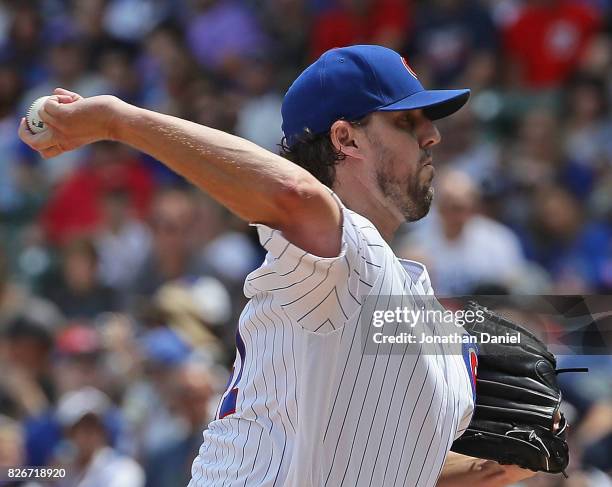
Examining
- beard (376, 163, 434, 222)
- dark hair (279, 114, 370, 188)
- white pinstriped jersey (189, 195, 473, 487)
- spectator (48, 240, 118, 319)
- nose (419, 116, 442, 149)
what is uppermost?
spectator (48, 240, 118, 319)

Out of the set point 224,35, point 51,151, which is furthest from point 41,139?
point 224,35

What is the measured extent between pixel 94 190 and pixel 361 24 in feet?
7.94

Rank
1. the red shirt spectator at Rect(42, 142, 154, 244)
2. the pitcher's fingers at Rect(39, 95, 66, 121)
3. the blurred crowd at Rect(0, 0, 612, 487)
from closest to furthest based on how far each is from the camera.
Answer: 1. the pitcher's fingers at Rect(39, 95, 66, 121)
2. the blurred crowd at Rect(0, 0, 612, 487)
3. the red shirt spectator at Rect(42, 142, 154, 244)

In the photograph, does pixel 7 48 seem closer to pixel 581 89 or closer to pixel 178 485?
pixel 581 89

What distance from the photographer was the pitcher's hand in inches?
83.4

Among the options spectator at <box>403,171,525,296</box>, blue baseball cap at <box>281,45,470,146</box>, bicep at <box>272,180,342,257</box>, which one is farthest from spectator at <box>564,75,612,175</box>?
bicep at <box>272,180,342,257</box>

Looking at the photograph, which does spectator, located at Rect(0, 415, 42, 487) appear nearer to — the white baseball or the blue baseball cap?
the blue baseball cap

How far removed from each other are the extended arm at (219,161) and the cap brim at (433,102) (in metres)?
0.50

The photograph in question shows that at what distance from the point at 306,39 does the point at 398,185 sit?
684 cm

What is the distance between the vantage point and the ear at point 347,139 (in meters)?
2.57

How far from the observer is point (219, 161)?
2031 millimetres

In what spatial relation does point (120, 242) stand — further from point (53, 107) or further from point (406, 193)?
point (53, 107)

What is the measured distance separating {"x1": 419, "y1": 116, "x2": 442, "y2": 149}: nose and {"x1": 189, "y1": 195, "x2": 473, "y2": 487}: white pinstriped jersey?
1.12 feet

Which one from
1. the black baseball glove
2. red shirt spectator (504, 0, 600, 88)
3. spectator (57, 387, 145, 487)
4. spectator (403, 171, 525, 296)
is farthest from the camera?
red shirt spectator (504, 0, 600, 88)
